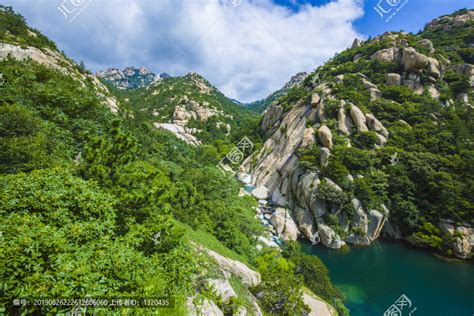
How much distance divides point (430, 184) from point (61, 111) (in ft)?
118

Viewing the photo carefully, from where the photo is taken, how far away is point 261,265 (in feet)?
47.0

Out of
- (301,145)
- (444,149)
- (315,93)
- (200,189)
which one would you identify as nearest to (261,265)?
(200,189)

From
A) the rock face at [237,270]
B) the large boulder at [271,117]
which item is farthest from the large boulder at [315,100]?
the rock face at [237,270]

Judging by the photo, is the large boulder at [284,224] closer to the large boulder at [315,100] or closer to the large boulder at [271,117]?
the large boulder at [315,100]

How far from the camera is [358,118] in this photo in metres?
31.4

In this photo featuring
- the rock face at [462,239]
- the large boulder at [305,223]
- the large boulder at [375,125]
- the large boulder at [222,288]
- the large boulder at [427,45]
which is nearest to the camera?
the large boulder at [222,288]

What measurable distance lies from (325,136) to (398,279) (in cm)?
1815

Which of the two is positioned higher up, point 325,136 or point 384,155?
point 384,155

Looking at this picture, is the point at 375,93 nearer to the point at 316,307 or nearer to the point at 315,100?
the point at 315,100

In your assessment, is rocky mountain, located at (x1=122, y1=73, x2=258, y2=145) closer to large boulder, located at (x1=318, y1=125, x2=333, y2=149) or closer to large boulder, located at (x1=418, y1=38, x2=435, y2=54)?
large boulder, located at (x1=318, y1=125, x2=333, y2=149)

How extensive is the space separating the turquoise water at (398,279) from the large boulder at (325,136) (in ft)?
44.6

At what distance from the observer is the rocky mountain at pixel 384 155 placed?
23594mm

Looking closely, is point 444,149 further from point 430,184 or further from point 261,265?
point 261,265

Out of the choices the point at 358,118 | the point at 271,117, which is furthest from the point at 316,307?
→ the point at 271,117
